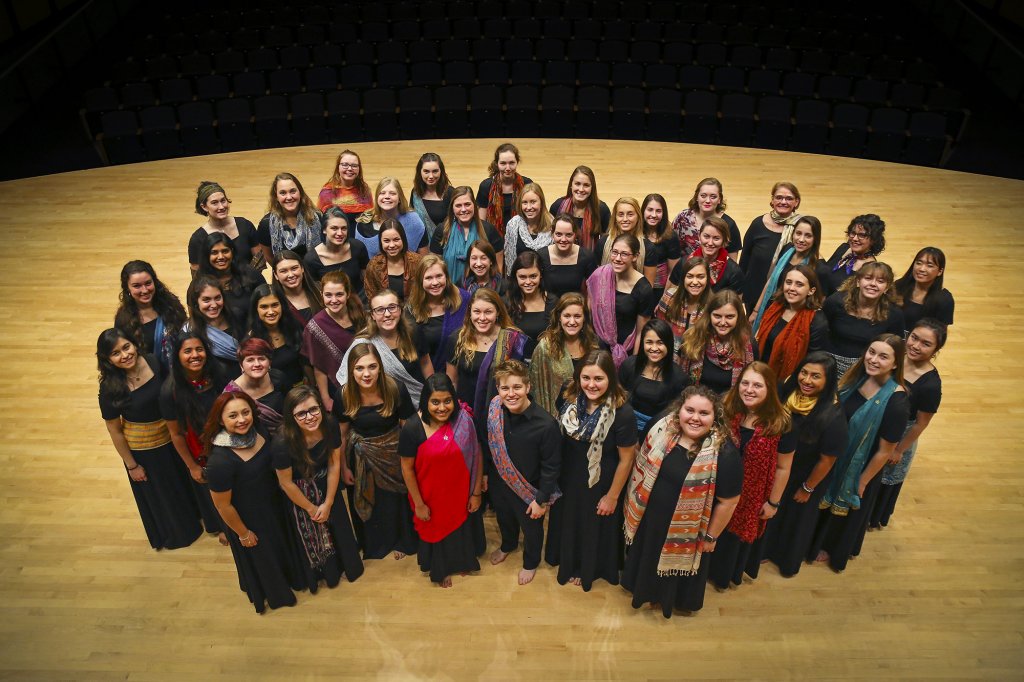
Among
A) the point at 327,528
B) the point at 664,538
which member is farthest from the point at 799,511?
the point at 327,528

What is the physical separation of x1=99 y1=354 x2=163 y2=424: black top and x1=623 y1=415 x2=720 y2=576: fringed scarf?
2234 millimetres

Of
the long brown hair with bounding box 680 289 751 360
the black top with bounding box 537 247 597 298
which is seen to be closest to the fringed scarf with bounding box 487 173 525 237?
the black top with bounding box 537 247 597 298

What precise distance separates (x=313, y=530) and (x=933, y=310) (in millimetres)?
3323

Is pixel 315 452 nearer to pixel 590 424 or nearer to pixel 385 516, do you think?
pixel 385 516

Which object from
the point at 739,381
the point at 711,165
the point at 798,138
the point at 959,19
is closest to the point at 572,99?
the point at 711,165

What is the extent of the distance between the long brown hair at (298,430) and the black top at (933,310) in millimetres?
2992

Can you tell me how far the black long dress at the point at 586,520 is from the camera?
322 cm

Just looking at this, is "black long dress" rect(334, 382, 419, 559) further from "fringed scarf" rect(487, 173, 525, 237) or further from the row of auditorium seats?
the row of auditorium seats

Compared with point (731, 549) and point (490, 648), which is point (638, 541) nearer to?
point (731, 549)

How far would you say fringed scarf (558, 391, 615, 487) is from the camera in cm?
315

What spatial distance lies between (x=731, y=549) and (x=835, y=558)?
63 cm

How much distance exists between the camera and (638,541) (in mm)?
3404

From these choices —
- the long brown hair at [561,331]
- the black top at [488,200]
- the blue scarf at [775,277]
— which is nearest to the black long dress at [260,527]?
the long brown hair at [561,331]

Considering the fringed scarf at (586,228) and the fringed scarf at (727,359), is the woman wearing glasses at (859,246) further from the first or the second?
the fringed scarf at (586,228)
